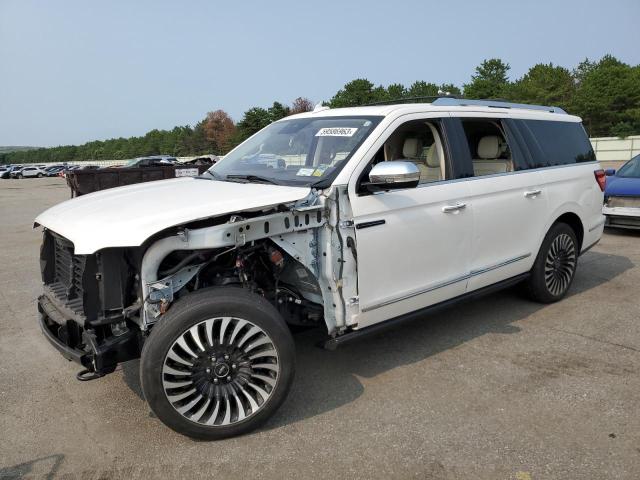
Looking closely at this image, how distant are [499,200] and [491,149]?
67 centimetres

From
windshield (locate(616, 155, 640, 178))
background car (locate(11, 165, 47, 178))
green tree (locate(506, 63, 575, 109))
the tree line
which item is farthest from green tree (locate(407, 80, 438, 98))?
windshield (locate(616, 155, 640, 178))

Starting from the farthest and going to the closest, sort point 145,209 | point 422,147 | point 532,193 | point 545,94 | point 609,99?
point 545,94
point 609,99
point 532,193
point 422,147
point 145,209

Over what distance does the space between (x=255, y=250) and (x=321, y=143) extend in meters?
1.04

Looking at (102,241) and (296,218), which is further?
(296,218)

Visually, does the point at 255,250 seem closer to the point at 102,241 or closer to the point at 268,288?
the point at 268,288

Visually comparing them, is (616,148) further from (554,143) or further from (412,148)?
(412,148)

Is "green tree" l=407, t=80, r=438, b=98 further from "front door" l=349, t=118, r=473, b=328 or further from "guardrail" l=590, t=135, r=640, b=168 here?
"front door" l=349, t=118, r=473, b=328

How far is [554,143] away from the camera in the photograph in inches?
206

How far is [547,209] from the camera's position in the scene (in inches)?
197

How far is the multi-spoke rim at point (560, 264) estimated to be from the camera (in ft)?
17.1

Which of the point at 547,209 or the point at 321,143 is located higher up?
the point at 321,143

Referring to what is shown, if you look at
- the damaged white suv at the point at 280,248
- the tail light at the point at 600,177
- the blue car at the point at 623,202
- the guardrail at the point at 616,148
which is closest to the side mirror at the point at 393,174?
the damaged white suv at the point at 280,248

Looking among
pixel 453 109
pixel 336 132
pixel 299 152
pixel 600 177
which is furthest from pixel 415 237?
pixel 600 177

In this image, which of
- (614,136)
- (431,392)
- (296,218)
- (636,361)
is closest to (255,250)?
(296,218)
